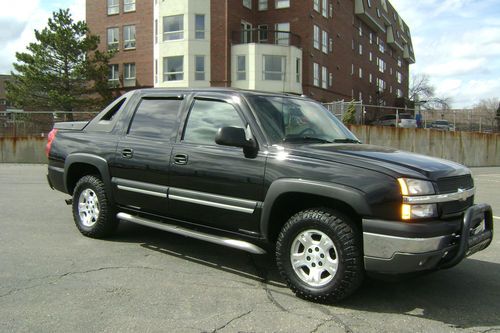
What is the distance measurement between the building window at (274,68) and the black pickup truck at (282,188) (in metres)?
31.6

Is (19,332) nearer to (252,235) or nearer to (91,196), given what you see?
(252,235)

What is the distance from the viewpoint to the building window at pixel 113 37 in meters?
41.3

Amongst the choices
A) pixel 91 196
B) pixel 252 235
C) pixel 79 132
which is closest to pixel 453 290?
pixel 252 235

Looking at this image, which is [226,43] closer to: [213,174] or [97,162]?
[97,162]

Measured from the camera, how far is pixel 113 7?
4156 cm

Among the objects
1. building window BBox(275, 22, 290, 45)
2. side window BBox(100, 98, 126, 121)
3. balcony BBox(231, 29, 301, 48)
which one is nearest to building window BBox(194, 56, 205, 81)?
balcony BBox(231, 29, 301, 48)

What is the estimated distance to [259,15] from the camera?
40.4 meters

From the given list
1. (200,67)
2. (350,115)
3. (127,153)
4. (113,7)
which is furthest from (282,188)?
(113,7)

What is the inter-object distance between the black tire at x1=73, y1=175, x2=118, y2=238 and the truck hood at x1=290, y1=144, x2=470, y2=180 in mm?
2760

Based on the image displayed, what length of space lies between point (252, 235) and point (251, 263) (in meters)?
0.91

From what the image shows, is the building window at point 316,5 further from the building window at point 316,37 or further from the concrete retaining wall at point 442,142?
the concrete retaining wall at point 442,142

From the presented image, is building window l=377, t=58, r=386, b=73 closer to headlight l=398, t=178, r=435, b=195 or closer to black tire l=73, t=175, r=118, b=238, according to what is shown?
black tire l=73, t=175, r=118, b=238

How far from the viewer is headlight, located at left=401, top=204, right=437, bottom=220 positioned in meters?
3.77

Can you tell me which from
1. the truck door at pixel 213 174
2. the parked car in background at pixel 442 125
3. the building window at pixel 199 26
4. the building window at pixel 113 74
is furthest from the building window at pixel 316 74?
the truck door at pixel 213 174
